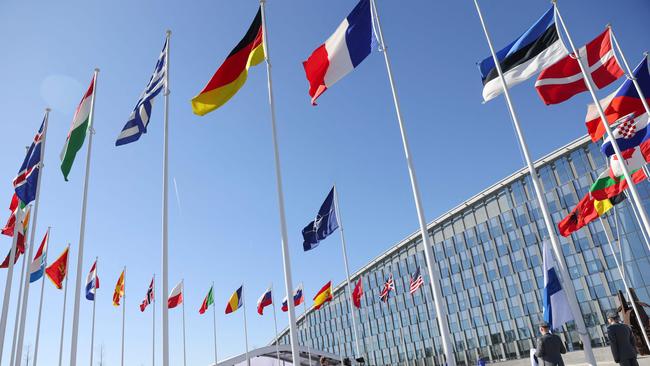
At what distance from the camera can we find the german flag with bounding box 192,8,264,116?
10.6 meters

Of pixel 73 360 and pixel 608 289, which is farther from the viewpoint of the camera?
pixel 608 289

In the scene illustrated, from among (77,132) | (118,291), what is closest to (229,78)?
(77,132)

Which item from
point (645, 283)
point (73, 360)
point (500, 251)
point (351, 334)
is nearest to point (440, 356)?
point (500, 251)

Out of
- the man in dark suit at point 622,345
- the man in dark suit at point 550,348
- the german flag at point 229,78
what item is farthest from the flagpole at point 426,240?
the man in dark suit at point 622,345

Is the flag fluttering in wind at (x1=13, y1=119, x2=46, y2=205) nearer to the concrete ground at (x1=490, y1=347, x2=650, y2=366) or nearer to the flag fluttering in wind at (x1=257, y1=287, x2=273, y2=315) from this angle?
the flag fluttering in wind at (x1=257, y1=287, x2=273, y2=315)

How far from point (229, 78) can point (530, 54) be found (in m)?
7.19

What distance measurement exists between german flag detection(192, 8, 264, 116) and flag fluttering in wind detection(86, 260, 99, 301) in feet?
65.7

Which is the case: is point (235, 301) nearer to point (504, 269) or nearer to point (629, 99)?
point (629, 99)

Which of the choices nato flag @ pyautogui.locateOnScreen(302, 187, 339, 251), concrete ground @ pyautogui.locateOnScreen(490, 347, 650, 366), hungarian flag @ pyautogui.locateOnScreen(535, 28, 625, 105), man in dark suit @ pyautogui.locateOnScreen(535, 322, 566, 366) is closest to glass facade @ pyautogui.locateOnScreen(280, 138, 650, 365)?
concrete ground @ pyautogui.locateOnScreen(490, 347, 650, 366)

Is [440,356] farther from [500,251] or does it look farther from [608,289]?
[608,289]

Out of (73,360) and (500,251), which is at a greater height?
(500,251)

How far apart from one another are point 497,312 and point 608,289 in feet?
51.4

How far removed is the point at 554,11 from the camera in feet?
36.7

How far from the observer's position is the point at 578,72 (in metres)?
11.8
